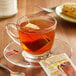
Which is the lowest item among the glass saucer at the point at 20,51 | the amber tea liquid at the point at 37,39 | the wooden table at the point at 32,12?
the wooden table at the point at 32,12

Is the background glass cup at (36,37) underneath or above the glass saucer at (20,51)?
above

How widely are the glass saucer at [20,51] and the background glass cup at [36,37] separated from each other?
2 cm

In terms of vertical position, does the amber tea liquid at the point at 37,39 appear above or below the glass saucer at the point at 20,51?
above

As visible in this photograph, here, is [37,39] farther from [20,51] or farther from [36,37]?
[20,51]

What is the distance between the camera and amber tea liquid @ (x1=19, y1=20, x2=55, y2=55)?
736 millimetres

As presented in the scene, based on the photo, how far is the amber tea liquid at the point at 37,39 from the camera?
2.42ft

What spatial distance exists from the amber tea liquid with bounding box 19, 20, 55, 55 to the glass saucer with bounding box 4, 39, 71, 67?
0.04 metres

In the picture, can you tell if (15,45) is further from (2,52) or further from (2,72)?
(2,72)

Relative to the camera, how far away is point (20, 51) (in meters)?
0.83

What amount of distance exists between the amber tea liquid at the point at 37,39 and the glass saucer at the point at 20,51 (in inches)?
1.6

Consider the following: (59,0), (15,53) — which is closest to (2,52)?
(15,53)

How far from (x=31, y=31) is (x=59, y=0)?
0.66 meters

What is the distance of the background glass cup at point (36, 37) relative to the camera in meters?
0.74

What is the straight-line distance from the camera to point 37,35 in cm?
73
